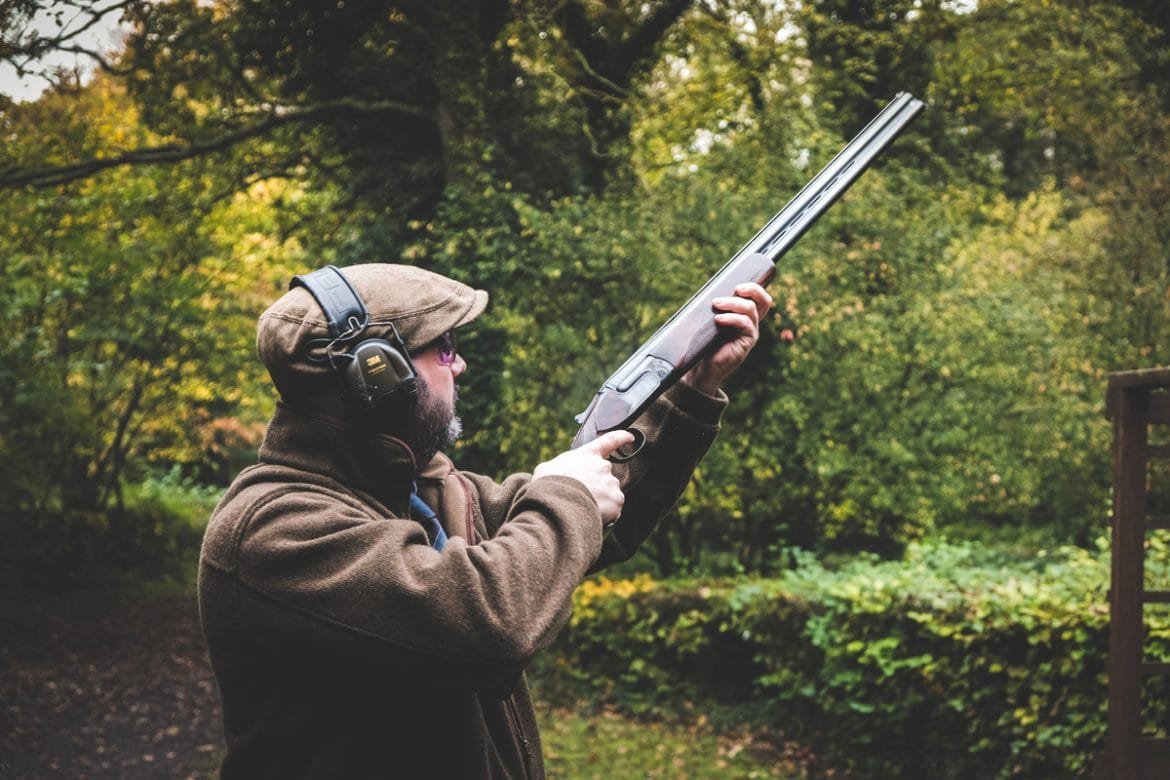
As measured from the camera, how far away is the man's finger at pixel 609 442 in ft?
7.19

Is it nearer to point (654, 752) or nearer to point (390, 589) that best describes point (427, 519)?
point (390, 589)

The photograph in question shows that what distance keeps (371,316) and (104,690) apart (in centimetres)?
1034

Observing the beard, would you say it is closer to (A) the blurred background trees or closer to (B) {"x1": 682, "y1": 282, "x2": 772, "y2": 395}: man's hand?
(B) {"x1": 682, "y1": 282, "x2": 772, "y2": 395}: man's hand

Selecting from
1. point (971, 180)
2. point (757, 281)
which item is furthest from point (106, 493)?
point (971, 180)

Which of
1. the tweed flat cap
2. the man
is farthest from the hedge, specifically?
the tweed flat cap

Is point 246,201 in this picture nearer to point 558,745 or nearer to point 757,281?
point 558,745

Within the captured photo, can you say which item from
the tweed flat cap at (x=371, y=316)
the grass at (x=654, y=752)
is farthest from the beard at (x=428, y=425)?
the grass at (x=654, y=752)

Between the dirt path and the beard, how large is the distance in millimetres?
6379

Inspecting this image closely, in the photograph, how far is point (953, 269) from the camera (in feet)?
37.3

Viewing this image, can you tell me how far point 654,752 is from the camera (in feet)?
26.9

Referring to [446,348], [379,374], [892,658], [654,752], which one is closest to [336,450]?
[379,374]

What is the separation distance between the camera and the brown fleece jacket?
66.1 inches

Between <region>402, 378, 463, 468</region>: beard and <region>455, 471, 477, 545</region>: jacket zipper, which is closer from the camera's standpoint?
<region>402, 378, 463, 468</region>: beard

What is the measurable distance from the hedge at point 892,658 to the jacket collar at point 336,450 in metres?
5.10
